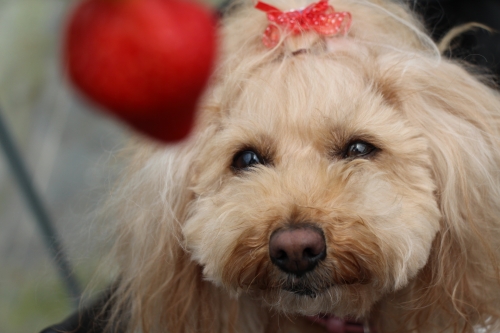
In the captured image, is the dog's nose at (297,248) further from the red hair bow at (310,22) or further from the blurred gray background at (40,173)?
the blurred gray background at (40,173)

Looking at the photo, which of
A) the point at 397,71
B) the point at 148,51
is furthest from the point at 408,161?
the point at 148,51

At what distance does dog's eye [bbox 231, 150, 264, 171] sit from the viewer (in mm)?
1090

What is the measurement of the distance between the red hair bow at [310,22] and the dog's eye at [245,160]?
0.76ft

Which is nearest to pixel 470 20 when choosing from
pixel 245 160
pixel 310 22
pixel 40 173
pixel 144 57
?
pixel 310 22

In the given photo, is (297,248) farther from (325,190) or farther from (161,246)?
(161,246)

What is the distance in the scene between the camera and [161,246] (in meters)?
1.19

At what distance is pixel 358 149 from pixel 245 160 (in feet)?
0.76

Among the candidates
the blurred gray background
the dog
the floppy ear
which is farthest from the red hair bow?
the blurred gray background

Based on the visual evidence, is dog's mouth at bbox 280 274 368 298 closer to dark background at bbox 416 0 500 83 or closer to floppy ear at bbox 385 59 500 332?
floppy ear at bbox 385 59 500 332

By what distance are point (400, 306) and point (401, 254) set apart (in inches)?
10.0

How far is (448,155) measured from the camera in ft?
3.45

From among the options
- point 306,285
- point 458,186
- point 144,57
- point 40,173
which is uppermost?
point 144,57

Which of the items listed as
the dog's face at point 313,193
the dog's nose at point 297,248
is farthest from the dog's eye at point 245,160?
the dog's nose at point 297,248

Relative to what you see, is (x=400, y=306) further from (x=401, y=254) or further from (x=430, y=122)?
(x=430, y=122)
